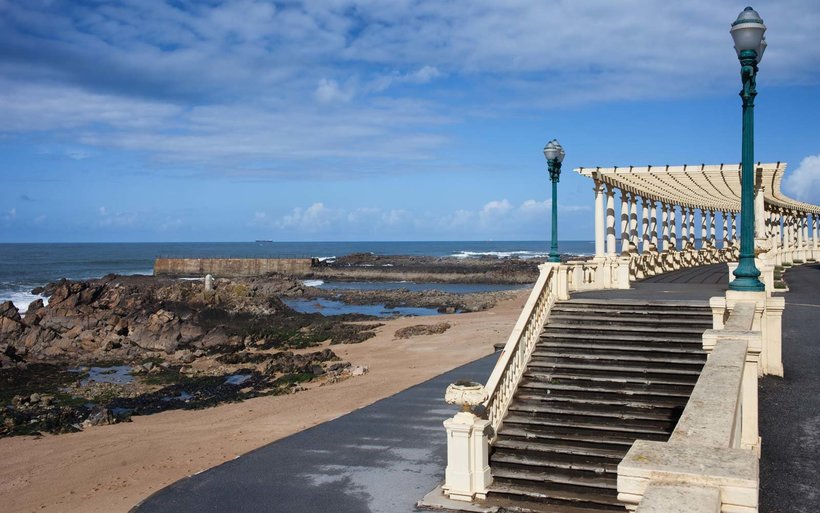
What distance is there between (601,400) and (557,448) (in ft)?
4.31

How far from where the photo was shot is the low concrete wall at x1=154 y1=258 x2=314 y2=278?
90812 millimetres

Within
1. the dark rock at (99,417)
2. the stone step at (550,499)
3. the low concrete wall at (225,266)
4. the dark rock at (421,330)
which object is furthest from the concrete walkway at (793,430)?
the low concrete wall at (225,266)

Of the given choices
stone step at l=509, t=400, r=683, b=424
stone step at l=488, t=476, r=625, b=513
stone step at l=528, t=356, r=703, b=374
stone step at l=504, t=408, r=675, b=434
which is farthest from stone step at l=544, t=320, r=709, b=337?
stone step at l=488, t=476, r=625, b=513

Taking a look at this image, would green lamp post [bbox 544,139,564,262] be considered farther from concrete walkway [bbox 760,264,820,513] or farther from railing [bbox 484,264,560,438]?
concrete walkway [bbox 760,264,820,513]

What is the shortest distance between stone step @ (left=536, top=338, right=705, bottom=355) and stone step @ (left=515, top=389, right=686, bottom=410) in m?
1.30

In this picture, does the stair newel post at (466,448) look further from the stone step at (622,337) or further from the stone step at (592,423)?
the stone step at (622,337)

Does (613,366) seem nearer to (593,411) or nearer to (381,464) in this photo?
(593,411)

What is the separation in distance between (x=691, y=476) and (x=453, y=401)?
5.71 m

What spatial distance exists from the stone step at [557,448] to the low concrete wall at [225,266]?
271 feet

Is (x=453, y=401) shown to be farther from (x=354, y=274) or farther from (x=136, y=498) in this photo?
(x=354, y=274)

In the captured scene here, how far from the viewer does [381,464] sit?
10.2 m

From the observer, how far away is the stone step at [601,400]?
33.9ft

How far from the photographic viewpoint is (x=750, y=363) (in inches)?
290

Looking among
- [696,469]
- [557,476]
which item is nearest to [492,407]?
[557,476]
